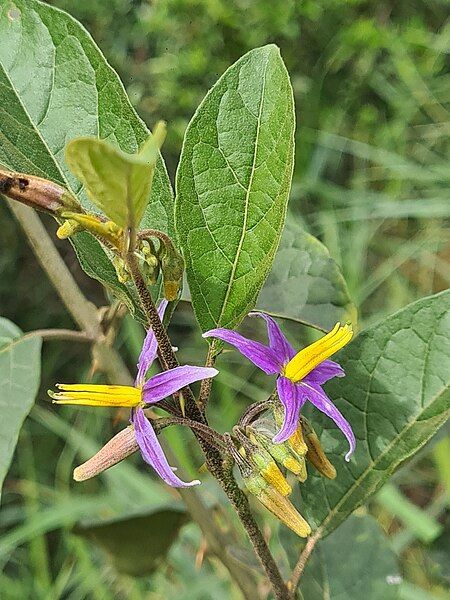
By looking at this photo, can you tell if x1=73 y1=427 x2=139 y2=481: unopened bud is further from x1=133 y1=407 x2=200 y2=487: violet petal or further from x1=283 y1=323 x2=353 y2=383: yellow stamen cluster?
x1=283 y1=323 x2=353 y2=383: yellow stamen cluster

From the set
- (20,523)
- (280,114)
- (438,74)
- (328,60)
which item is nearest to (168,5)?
(328,60)

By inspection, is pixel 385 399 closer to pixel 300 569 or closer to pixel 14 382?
pixel 300 569

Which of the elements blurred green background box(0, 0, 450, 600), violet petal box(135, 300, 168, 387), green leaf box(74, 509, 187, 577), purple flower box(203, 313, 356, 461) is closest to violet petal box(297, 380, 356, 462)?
purple flower box(203, 313, 356, 461)

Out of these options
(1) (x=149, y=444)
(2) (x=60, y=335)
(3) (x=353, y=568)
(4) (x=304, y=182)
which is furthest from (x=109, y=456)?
(4) (x=304, y=182)

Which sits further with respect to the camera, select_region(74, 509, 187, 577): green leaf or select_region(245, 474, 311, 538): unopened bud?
select_region(74, 509, 187, 577): green leaf

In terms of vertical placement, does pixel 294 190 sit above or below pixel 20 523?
above

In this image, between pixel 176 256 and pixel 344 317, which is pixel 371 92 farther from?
pixel 176 256

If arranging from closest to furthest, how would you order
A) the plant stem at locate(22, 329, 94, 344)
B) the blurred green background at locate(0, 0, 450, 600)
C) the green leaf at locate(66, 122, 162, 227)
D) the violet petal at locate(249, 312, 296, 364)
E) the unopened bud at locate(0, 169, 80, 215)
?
the green leaf at locate(66, 122, 162, 227)
the unopened bud at locate(0, 169, 80, 215)
the violet petal at locate(249, 312, 296, 364)
the plant stem at locate(22, 329, 94, 344)
the blurred green background at locate(0, 0, 450, 600)
